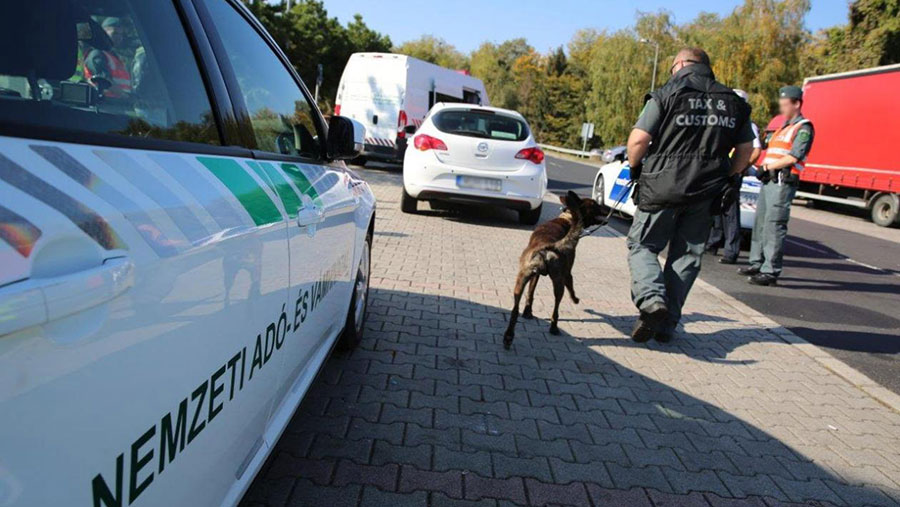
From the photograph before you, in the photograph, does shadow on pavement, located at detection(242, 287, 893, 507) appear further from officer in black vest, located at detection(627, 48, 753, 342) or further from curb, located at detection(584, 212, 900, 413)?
officer in black vest, located at detection(627, 48, 753, 342)

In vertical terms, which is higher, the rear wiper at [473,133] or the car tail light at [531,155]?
the rear wiper at [473,133]

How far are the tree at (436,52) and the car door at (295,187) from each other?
83.6 m

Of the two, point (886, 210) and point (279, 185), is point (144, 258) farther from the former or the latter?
point (886, 210)

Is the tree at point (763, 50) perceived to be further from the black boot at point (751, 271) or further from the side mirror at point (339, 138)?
the side mirror at point (339, 138)

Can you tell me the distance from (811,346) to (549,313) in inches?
86.5

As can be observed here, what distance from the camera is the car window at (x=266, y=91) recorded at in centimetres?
220

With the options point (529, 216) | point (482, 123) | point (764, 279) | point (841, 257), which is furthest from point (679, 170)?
point (841, 257)

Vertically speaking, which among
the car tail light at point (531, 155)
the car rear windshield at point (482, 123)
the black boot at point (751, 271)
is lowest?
the black boot at point (751, 271)

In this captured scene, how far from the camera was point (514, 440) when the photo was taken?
9.96 ft

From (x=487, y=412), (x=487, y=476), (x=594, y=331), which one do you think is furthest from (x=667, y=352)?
(x=487, y=476)

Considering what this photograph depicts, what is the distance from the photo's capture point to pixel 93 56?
161 cm

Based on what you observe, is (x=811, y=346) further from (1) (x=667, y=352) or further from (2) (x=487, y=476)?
(2) (x=487, y=476)

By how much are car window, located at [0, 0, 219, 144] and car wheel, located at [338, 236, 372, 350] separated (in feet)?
6.43

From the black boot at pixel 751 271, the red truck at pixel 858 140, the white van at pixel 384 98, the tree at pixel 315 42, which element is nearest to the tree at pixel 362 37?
the tree at pixel 315 42
